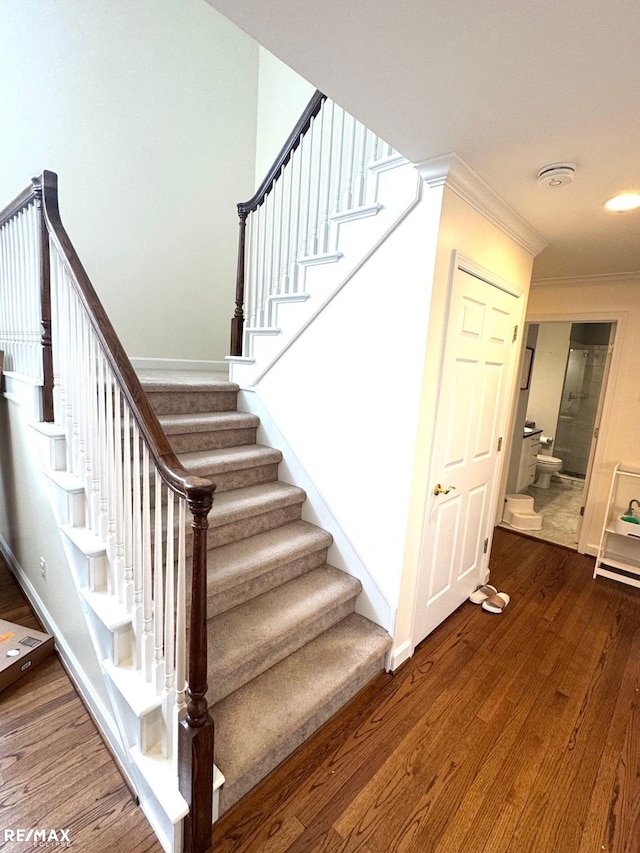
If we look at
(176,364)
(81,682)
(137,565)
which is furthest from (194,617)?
(176,364)

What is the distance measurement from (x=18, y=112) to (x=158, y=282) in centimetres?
139

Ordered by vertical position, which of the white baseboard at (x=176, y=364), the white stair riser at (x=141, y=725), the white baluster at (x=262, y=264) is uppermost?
the white baluster at (x=262, y=264)

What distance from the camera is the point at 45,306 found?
1.90 metres

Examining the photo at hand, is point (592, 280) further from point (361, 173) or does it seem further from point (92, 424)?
point (92, 424)

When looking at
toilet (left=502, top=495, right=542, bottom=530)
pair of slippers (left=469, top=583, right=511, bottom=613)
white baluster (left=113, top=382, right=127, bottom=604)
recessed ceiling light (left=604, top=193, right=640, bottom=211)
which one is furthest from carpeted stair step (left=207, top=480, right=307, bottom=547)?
toilet (left=502, top=495, right=542, bottom=530)

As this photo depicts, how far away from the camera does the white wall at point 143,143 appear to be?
2.92 m

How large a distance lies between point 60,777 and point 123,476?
3.87ft

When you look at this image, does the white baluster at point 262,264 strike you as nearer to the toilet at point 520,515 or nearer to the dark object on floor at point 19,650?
the dark object on floor at point 19,650

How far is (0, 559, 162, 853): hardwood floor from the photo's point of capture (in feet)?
4.42

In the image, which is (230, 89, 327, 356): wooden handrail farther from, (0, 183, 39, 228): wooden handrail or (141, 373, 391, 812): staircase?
(0, 183, 39, 228): wooden handrail

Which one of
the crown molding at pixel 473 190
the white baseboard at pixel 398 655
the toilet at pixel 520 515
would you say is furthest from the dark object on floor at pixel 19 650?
the toilet at pixel 520 515

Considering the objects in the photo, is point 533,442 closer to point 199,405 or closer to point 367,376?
point 367,376

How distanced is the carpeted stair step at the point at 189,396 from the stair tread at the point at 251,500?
2.17 ft

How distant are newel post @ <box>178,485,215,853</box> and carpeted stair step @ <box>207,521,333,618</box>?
0.58 m
